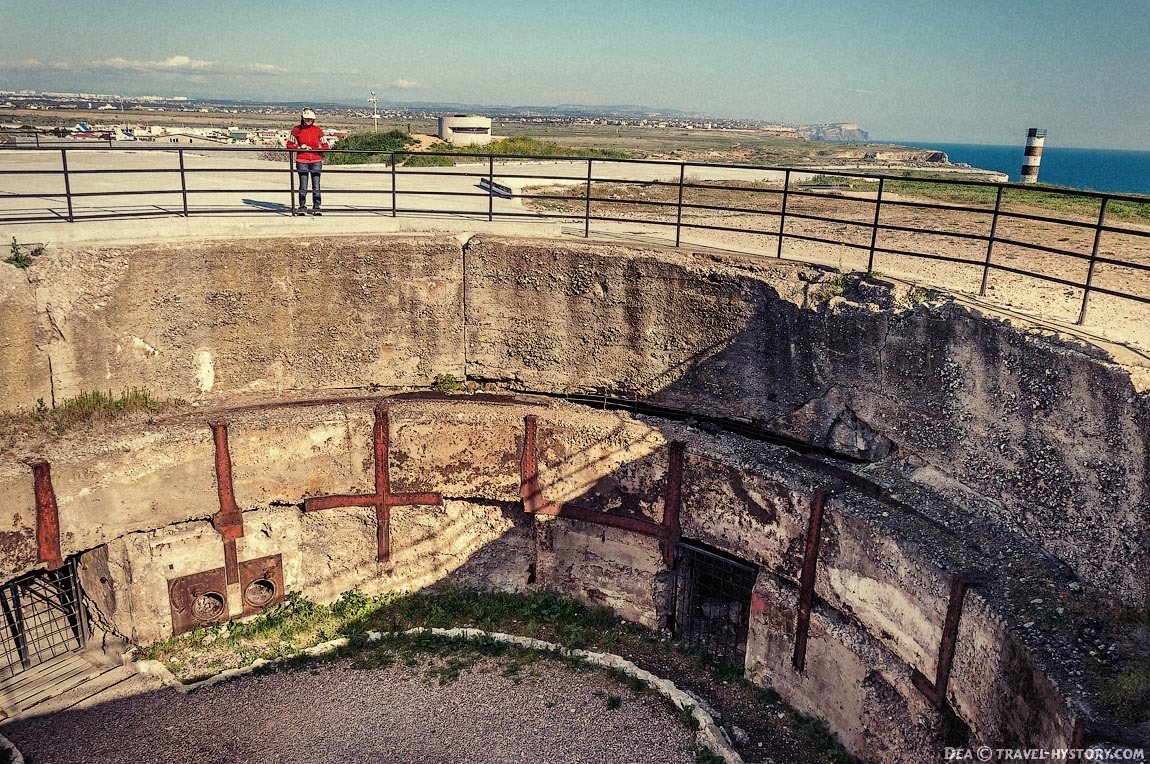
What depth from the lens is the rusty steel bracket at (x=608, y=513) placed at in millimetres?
10078

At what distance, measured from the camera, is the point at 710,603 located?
10.7 meters

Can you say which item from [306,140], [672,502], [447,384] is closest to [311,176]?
[306,140]

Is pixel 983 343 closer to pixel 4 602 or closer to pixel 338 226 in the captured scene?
pixel 338 226

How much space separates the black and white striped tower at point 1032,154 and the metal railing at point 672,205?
0.85m

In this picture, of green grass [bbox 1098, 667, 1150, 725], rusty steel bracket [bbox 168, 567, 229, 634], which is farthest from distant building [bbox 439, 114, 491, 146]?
green grass [bbox 1098, 667, 1150, 725]

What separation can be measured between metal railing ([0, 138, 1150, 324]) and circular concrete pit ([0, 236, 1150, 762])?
0.96 metres

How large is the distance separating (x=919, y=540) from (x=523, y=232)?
6.76 meters

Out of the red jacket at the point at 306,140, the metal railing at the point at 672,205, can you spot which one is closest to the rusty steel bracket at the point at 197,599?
the metal railing at the point at 672,205

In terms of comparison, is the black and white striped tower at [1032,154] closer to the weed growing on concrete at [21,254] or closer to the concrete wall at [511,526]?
the concrete wall at [511,526]

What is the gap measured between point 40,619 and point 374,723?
14.5ft

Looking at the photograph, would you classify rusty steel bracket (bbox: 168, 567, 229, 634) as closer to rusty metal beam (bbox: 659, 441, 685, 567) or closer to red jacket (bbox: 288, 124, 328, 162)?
rusty metal beam (bbox: 659, 441, 685, 567)

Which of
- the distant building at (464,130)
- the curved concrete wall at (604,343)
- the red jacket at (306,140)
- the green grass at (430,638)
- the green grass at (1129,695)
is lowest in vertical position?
the green grass at (430,638)

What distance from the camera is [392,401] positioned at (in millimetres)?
10797

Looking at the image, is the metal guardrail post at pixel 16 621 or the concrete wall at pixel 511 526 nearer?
the concrete wall at pixel 511 526
